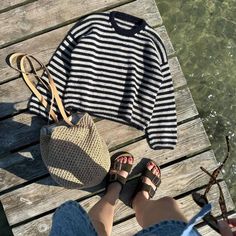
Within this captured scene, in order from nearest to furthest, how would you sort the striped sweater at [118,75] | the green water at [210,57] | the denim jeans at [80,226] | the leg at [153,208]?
the denim jeans at [80,226] → the leg at [153,208] → the striped sweater at [118,75] → the green water at [210,57]

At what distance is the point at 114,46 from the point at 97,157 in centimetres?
53

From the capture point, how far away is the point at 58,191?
6.82ft

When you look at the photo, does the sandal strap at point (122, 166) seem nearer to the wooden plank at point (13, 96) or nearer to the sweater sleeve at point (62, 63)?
the sweater sleeve at point (62, 63)

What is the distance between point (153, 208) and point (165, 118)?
42 cm

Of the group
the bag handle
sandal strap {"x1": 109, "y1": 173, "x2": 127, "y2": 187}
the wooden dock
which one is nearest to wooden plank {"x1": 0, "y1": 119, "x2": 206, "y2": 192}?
the wooden dock

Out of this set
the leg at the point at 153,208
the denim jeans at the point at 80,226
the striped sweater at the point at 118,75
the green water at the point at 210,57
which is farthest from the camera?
the green water at the point at 210,57

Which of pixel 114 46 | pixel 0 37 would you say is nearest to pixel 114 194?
pixel 114 46

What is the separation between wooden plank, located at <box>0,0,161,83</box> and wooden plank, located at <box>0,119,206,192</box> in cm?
37

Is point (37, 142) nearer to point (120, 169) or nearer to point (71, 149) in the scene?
point (71, 149)

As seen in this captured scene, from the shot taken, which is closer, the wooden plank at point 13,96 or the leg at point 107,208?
the leg at point 107,208

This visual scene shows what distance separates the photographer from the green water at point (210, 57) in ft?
7.92

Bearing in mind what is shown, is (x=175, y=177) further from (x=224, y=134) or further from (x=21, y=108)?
(x=21, y=108)

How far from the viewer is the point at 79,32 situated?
2.09 m

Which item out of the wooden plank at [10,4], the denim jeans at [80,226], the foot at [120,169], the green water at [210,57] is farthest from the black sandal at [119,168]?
the wooden plank at [10,4]
